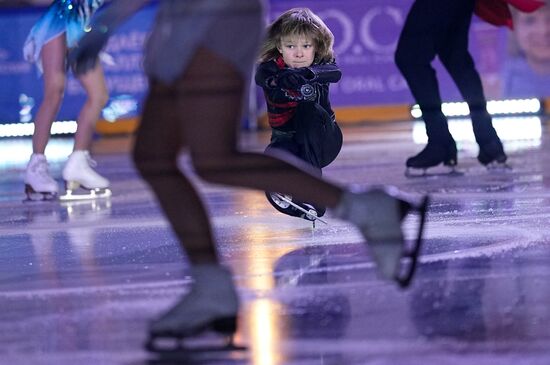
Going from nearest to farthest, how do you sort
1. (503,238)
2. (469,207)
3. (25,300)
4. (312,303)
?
(312,303) → (25,300) → (503,238) → (469,207)

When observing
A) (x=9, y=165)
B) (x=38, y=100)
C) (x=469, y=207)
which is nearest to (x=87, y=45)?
(x=469, y=207)

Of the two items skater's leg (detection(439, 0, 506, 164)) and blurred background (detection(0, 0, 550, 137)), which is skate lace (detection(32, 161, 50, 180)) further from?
blurred background (detection(0, 0, 550, 137))

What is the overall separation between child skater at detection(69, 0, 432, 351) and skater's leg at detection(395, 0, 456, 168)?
3.36m

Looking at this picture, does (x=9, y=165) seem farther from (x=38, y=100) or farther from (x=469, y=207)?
(x=469, y=207)

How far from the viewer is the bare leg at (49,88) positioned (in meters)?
5.72

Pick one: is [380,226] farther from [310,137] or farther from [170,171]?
[310,137]

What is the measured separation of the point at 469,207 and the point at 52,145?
6.10 metres

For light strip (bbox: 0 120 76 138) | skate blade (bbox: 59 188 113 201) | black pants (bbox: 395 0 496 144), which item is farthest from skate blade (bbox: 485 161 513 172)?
light strip (bbox: 0 120 76 138)

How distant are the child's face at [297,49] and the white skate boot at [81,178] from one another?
6.18ft

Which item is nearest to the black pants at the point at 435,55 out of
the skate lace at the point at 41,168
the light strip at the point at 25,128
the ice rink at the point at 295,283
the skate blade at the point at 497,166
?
the skate blade at the point at 497,166

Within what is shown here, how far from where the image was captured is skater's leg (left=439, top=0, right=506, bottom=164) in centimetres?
604

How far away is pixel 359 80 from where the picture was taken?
1095cm

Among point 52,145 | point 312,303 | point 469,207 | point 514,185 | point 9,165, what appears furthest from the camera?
point 52,145

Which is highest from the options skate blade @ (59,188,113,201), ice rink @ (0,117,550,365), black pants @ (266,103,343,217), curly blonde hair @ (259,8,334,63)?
curly blonde hair @ (259,8,334,63)
